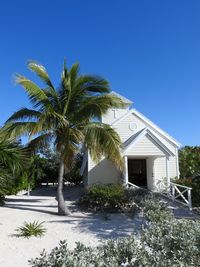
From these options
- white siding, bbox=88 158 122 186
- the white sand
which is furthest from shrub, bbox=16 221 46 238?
white siding, bbox=88 158 122 186

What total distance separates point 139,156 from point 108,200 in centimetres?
664

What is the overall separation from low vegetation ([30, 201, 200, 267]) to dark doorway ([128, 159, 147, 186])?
17593 mm

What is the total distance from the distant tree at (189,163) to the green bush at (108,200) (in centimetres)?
774

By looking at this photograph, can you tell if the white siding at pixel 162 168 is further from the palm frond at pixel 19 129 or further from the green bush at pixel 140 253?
the green bush at pixel 140 253

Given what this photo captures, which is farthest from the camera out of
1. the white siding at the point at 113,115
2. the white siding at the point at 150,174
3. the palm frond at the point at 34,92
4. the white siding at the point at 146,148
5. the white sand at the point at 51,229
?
the white siding at the point at 113,115

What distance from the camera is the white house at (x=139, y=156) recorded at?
19312 millimetres

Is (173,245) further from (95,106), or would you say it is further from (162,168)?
(162,168)

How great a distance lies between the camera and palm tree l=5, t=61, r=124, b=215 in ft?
45.7

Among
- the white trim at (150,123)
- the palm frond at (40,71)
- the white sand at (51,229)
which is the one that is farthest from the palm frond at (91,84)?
the white trim at (150,123)

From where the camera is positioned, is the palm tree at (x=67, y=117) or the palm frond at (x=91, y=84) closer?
the palm tree at (x=67, y=117)

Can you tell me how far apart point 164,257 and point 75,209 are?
37.1 ft

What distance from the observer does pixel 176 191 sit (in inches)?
748

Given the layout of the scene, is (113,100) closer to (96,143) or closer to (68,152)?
(96,143)

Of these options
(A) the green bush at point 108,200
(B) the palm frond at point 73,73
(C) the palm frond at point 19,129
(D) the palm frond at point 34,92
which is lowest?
(A) the green bush at point 108,200
